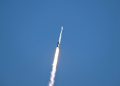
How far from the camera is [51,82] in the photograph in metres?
12.0

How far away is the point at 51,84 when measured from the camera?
12.0 meters

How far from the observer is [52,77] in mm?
12062

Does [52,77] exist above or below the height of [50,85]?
above

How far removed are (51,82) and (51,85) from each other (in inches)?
11.1

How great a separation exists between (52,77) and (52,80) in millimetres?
286

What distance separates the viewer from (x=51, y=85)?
11953mm

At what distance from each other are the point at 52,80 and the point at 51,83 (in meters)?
0.33

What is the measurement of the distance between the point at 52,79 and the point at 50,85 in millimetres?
603

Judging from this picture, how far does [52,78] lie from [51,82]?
42 cm

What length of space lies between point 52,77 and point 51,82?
0.50 meters

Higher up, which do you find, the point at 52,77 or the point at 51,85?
the point at 52,77

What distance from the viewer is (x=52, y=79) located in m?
12.0

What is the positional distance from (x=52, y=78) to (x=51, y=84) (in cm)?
60
